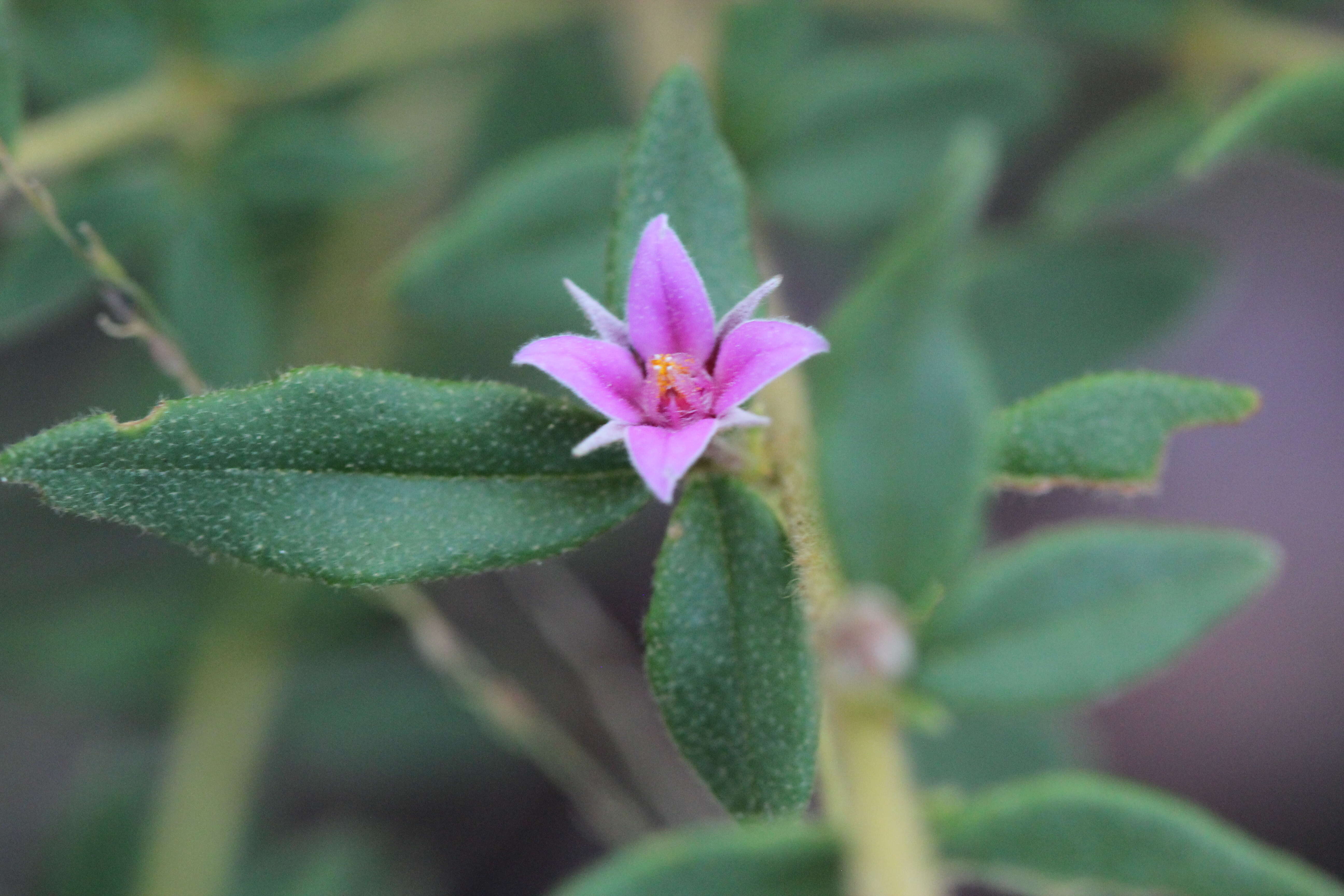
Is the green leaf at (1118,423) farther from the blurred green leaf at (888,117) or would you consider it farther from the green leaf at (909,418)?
the blurred green leaf at (888,117)

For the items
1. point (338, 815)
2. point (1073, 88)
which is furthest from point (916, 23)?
point (338, 815)

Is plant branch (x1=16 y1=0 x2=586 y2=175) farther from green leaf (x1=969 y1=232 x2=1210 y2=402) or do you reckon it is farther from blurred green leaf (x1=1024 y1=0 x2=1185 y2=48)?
green leaf (x1=969 y1=232 x2=1210 y2=402)

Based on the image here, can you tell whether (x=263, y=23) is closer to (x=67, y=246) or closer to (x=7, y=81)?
(x=67, y=246)

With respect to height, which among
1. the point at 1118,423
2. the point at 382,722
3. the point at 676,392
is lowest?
the point at 1118,423

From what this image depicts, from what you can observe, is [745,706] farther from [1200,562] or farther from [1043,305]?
[1043,305]

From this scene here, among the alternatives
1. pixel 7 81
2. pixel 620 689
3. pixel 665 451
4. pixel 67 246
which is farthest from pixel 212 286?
pixel 665 451

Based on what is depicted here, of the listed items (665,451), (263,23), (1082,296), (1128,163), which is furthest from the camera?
(1082,296)

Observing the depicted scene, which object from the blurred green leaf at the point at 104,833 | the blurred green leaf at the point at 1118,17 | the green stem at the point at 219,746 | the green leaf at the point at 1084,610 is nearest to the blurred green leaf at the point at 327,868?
the green stem at the point at 219,746

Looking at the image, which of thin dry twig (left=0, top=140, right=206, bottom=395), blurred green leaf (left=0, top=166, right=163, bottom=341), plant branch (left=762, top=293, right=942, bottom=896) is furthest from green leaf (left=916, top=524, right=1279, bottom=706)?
blurred green leaf (left=0, top=166, right=163, bottom=341)
